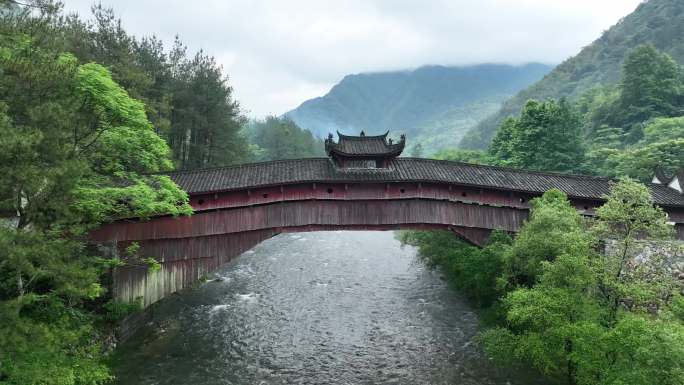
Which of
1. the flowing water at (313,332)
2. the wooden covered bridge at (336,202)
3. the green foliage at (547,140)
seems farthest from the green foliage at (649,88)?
the flowing water at (313,332)

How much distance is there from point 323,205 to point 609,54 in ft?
327

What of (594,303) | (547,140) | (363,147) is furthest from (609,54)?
(594,303)

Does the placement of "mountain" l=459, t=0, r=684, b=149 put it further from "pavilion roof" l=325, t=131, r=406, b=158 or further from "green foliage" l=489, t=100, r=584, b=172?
"pavilion roof" l=325, t=131, r=406, b=158

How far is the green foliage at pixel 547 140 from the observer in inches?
1396

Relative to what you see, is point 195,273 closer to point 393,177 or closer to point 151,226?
point 151,226

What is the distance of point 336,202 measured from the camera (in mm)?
18312

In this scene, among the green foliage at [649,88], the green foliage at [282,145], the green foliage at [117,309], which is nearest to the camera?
the green foliage at [117,309]

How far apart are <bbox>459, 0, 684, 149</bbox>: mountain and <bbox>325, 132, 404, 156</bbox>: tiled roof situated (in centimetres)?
6867

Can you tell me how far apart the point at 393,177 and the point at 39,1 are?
13750 millimetres

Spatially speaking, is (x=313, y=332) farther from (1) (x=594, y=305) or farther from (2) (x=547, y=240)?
(1) (x=594, y=305)

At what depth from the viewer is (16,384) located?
959cm

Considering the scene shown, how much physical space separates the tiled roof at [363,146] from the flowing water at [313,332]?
8108 mm

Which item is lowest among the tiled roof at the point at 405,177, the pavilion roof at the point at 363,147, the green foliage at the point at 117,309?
the green foliage at the point at 117,309

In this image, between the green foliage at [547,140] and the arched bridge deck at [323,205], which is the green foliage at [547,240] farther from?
the green foliage at [547,140]
